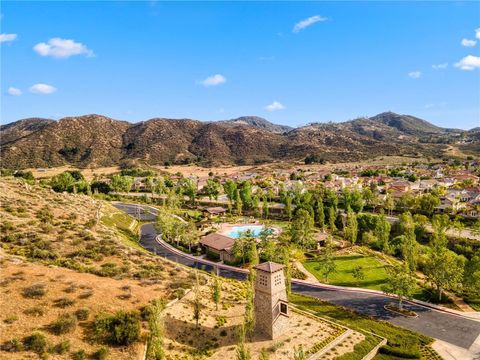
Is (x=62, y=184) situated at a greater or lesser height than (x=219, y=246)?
greater

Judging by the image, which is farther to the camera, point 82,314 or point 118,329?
point 82,314

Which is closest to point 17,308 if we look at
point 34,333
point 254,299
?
point 34,333

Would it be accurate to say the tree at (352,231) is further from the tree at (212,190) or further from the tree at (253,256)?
the tree at (212,190)

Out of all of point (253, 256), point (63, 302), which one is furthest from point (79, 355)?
point (253, 256)

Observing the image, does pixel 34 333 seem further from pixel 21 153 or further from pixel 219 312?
pixel 21 153

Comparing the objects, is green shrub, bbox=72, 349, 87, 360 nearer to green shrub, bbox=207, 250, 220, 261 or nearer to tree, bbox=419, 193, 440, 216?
green shrub, bbox=207, 250, 220, 261

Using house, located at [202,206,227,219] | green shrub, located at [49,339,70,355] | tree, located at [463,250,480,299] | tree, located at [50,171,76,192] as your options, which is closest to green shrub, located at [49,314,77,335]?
green shrub, located at [49,339,70,355]

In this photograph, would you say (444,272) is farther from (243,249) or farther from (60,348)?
(60,348)
